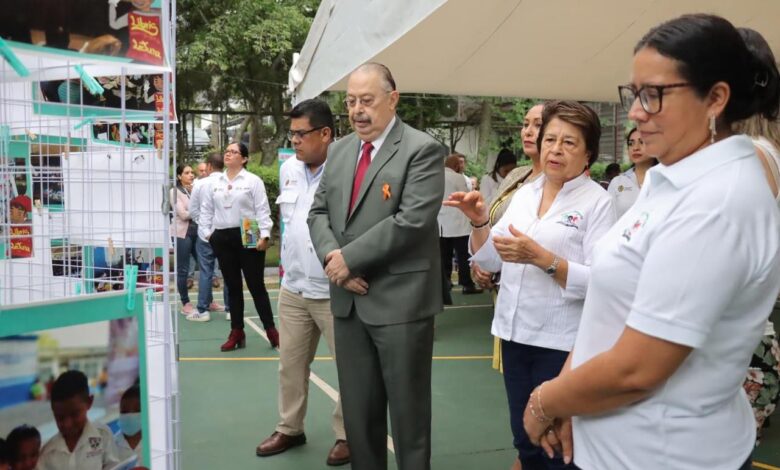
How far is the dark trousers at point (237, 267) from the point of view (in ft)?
18.9

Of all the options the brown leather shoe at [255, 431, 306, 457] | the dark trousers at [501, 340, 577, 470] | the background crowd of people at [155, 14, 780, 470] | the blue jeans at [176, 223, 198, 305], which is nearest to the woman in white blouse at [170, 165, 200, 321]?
the blue jeans at [176, 223, 198, 305]

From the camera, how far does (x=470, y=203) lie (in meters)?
2.51

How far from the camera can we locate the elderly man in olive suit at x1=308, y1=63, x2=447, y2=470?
2662 millimetres

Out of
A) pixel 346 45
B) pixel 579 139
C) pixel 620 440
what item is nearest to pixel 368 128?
pixel 579 139

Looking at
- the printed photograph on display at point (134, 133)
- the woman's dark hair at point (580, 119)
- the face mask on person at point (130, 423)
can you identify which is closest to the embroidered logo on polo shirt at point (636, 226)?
the face mask on person at point (130, 423)

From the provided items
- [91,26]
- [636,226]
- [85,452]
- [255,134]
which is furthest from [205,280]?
[255,134]

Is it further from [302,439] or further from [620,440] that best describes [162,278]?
[302,439]

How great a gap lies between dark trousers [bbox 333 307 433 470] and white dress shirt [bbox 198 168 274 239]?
3.14 m

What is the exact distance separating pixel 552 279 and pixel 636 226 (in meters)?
1.25

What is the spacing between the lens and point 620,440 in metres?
1.30

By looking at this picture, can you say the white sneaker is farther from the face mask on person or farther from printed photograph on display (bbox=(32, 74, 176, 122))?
the face mask on person

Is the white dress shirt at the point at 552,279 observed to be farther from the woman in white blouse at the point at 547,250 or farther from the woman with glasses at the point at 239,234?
the woman with glasses at the point at 239,234

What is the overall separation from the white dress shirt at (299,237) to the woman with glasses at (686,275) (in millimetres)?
2277

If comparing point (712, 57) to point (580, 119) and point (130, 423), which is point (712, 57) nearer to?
point (580, 119)
